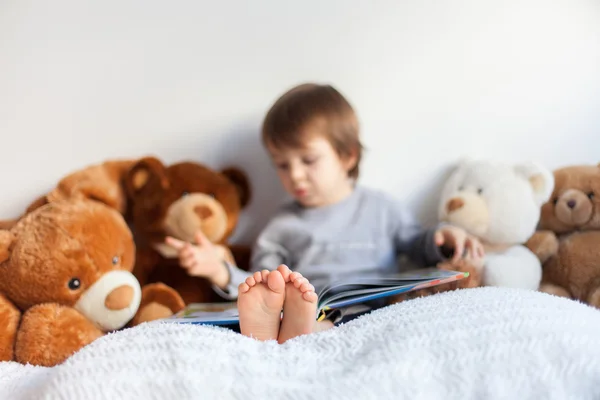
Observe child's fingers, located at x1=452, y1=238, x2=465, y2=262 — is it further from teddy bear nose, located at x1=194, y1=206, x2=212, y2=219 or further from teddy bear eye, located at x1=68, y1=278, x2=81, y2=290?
teddy bear eye, located at x1=68, y1=278, x2=81, y2=290

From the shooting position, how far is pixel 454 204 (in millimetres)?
1035

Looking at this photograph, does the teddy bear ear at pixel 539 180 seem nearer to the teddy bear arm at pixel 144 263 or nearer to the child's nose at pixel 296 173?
the child's nose at pixel 296 173

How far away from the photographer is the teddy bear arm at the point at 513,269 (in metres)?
0.96

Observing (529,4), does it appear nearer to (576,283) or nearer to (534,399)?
(576,283)

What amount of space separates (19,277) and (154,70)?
1.71 ft

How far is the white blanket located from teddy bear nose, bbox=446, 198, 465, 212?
0.43 metres

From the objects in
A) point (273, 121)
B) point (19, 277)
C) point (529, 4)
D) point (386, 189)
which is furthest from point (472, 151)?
point (19, 277)

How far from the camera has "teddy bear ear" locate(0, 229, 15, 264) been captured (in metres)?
0.79

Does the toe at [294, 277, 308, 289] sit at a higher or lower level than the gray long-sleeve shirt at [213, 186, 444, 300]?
higher

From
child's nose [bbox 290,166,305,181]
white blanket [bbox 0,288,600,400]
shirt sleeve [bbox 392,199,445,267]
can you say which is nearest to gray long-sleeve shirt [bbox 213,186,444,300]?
shirt sleeve [bbox 392,199,445,267]

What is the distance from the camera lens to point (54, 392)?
0.50m

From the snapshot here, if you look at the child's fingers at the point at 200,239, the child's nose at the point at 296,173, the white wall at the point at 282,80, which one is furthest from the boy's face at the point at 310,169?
the child's fingers at the point at 200,239

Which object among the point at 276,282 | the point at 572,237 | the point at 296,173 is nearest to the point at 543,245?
the point at 572,237

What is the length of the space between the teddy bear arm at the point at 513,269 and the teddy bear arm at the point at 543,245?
0.01 metres
